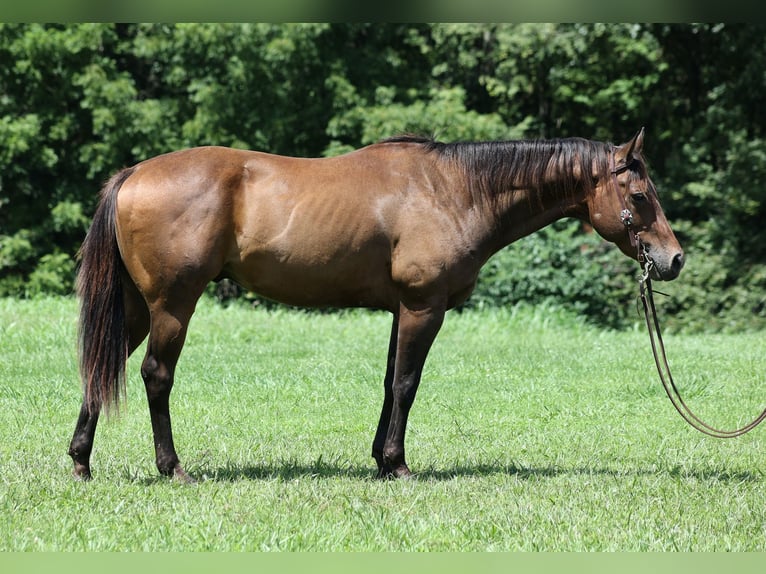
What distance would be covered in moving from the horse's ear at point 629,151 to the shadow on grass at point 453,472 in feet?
6.53

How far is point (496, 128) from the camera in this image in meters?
18.6

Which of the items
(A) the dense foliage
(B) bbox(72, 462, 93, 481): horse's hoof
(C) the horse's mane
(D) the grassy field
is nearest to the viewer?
(D) the grassy field

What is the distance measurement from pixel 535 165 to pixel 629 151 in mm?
584

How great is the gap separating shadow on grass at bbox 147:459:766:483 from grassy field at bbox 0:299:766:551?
2 cm

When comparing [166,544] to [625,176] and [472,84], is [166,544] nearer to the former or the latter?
[625,176]

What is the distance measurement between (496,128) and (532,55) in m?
2.66

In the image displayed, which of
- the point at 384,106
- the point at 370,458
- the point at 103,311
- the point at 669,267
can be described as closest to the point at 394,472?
the point at 370,458

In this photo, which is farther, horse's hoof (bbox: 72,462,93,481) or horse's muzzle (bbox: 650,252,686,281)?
horse's muzzle (bbox: 650,252,686,281)

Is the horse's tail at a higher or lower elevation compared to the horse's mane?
lower

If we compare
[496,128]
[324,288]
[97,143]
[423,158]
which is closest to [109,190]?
[324,288]

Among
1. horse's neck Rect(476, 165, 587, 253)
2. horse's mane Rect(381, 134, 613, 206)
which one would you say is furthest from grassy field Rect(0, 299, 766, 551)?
horse's mane Rect(381, 134, 613, 206)

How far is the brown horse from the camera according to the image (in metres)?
5.58

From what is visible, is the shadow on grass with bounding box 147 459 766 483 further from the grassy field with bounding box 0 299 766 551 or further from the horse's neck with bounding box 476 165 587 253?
the horse's neck with bounding box 476 165 587 253

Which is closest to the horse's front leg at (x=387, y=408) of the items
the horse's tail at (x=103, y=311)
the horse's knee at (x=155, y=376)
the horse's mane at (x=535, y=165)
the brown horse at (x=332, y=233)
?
the brown horse at (x=332, y=233)
